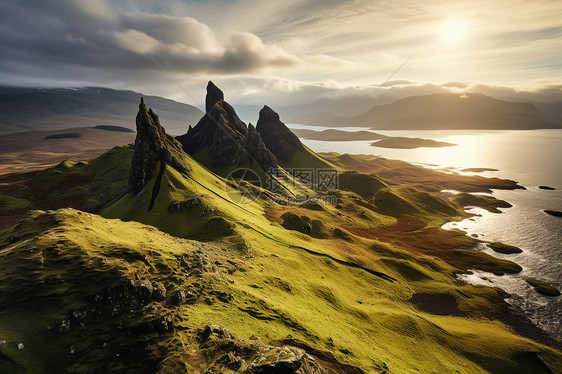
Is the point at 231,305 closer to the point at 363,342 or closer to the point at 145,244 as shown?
the point at 145,244

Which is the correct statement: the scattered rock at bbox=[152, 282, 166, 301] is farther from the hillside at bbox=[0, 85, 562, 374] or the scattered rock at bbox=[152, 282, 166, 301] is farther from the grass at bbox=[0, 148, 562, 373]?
the grass at bbox=[0, 148, 562, 373]

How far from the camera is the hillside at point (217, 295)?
65.0ft

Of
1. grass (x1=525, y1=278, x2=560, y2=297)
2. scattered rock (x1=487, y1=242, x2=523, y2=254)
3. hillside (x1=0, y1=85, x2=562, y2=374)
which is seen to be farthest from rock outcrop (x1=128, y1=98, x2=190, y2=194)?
scattered rock (x1=487, y1=242, x2=523, y2=254)

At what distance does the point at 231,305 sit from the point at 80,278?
1710 centimetres

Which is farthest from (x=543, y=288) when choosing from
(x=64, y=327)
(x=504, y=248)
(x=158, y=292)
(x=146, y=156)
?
(x=146, y=156)

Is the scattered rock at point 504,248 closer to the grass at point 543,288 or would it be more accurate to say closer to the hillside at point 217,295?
the hillside at point 217,295

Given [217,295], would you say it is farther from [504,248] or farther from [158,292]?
[504,248]

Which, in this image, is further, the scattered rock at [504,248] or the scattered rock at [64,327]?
the scattered rock at [504,248]

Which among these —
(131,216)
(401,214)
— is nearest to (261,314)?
(131,216)

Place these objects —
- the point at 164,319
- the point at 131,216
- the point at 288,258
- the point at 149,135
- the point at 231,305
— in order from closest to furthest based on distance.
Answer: the point at 164,319 → the point at 231,305 → the point at 288,258 → the point at 131,216 → the point at 149,135

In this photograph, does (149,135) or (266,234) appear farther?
(149,135)

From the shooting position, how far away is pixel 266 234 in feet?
236

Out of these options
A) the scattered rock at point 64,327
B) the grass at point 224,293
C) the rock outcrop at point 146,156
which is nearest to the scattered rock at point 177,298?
the grass at point 224,293

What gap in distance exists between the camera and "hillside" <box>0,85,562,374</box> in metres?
19.8
